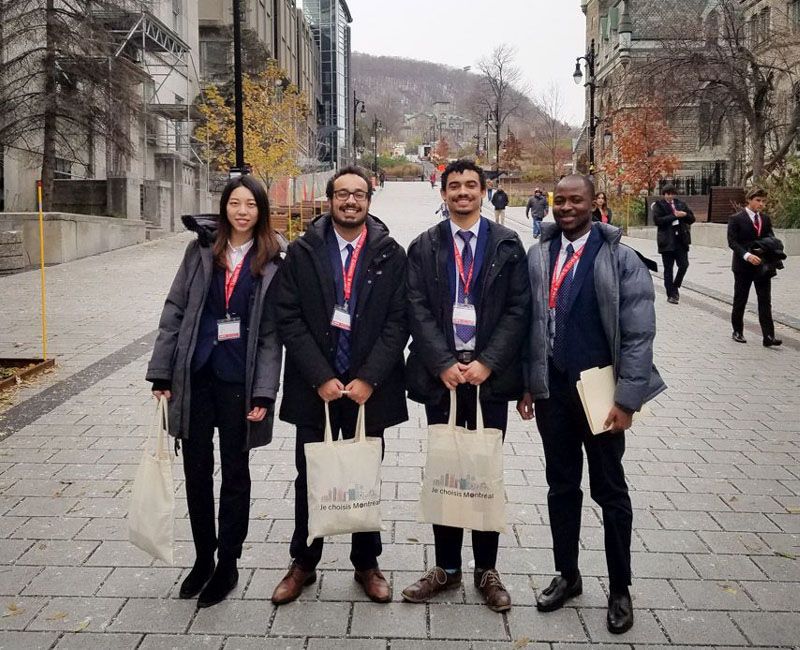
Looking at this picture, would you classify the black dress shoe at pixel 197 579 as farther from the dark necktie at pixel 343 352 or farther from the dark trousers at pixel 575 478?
the dark trousers at pixel 575 478

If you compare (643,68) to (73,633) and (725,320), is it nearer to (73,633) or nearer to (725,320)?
(725,320)

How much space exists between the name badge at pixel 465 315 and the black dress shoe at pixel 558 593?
1.30 metres

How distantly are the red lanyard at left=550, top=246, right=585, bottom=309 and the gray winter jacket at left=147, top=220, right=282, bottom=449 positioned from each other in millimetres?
1324

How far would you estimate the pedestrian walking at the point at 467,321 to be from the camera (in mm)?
4066

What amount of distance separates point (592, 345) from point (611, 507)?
762 millimetres

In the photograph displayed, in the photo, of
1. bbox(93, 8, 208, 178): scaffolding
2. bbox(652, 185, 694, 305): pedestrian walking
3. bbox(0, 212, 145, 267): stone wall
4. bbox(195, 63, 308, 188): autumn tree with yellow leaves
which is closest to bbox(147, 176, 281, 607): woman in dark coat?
bbox(652, 185, 694, 305): pedestrian walking

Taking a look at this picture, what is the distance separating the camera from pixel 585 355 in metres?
4.05

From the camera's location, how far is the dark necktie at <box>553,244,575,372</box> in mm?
4090

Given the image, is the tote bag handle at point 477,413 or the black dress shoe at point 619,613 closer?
the black dress shoe at point 619,613

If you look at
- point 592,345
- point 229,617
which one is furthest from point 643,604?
point 229,617

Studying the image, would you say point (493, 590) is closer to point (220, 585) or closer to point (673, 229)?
point (220, 585)

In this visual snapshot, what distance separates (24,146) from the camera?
24156 millimetres

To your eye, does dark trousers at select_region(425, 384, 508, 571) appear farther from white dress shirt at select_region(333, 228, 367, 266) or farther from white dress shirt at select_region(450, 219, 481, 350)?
white dress shirt at select_region(333, 228, 367, 266)

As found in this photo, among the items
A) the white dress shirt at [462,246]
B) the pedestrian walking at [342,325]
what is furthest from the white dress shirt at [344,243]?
the white dress shirt at [462,246]
